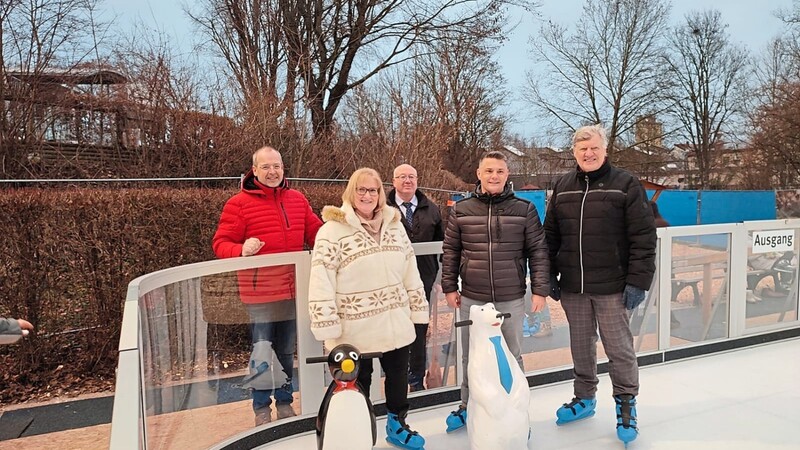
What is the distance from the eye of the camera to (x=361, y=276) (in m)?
2.57

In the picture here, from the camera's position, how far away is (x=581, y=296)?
3.04 metres

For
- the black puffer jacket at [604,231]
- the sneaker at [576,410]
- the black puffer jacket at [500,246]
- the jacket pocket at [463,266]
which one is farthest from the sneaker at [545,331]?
the jacket pocket at [463,266]

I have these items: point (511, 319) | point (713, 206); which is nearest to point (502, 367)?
point (511, 319)

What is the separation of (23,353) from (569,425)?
4.57 meters

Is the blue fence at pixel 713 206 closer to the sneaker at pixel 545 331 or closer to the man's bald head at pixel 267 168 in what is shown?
the sneaker at pixel 545 331

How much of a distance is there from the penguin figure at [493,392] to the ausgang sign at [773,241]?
3.26 meters

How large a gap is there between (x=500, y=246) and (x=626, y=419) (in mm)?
1210

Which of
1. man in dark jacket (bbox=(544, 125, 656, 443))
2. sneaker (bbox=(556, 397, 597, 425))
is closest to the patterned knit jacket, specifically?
man in dark jacket (bbox=(544, 125, 656, 443))

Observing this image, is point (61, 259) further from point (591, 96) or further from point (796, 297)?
point (591, 96)

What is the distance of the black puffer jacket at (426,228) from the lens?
140 inches

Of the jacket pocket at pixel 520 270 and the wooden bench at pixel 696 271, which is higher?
the jacket pocket at pixel 520 270

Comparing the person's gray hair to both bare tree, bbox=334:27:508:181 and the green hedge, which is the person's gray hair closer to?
the green hedge

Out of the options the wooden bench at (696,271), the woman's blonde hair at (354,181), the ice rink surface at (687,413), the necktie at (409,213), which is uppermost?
the woman's blonde hair at (354,181)

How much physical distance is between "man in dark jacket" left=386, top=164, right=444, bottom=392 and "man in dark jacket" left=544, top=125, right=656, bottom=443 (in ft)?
2.83
